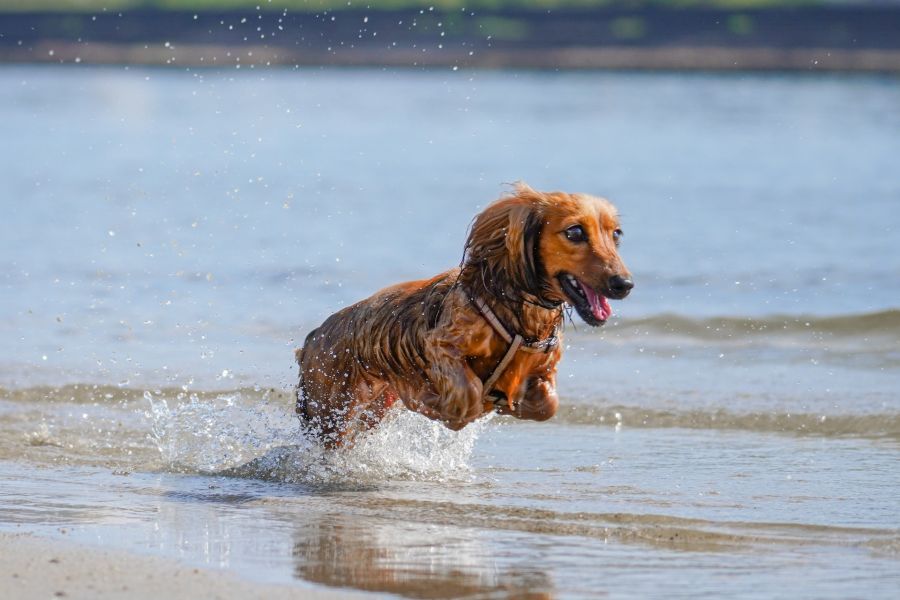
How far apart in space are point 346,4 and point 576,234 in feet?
208

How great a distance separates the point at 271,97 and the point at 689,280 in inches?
1289

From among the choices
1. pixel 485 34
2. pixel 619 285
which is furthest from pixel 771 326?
pixel 485 34

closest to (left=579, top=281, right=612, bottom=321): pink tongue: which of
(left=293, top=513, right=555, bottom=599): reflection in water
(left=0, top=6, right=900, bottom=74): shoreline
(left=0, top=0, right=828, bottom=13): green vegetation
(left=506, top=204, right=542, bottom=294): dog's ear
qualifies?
(left=506, top=204, right=542, bottom=294): dog's ear

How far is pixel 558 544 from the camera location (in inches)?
240

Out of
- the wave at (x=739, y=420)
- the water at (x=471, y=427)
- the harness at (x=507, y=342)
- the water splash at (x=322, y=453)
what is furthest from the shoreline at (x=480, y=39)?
the harness at (x=507, y=342)

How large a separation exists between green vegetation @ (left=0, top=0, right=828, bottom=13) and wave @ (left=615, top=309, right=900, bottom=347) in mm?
49088

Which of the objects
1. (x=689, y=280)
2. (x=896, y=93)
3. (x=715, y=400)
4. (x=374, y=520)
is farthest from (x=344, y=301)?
(x=896, y=93)

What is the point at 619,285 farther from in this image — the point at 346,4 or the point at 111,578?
the point at 346,4

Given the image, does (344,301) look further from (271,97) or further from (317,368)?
(271,97)

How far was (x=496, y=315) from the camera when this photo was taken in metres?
6.57

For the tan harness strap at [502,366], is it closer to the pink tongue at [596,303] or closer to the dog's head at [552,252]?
the dog's head at [552,252]

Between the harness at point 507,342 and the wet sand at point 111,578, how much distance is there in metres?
1.63

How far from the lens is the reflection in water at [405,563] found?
5.42 m

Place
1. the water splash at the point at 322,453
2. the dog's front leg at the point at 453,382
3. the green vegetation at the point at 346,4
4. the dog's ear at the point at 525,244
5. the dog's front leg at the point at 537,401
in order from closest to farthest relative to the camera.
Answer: the dog's ear at the point at 525,244
the dog's front leg at the point at 453,382
the dog's front leg at the point at 537,401
the water splash at the point at 322,453
the green vegetation at the point at 346,4
